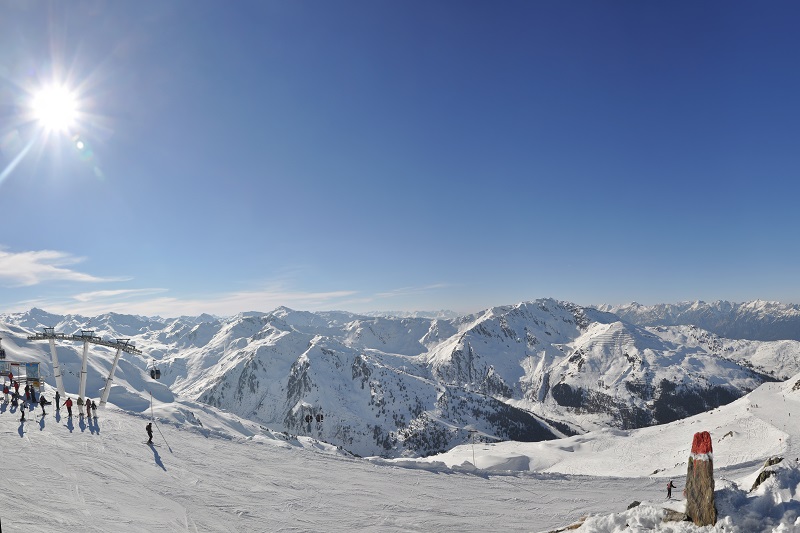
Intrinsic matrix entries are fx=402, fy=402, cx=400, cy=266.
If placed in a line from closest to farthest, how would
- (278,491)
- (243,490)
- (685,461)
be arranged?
(243,490) → (278,491) → (685,461)

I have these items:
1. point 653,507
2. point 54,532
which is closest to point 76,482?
point 54,532

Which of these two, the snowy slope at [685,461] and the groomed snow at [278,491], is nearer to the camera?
the snowy slope at [685,461]

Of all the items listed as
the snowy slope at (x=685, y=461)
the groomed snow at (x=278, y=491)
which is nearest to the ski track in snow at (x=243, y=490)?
the groomed snow at (x=278, y=491)

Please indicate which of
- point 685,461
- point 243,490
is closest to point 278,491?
point 243,490

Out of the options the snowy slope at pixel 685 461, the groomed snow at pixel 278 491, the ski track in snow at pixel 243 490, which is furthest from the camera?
the ski track in snow at pixel 243 490

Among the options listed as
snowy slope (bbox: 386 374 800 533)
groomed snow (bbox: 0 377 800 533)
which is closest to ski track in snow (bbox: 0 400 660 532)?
groomed snow (bbox: 0 377 800 533)

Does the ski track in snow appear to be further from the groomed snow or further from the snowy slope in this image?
the snowy slope

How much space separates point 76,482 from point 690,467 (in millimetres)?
30255

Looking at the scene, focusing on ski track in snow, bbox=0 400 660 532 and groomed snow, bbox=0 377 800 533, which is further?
ski track in snow, bbox=0 400 660 532

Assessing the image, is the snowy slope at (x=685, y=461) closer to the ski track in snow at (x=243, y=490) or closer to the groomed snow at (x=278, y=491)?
the groomed snow at (x=278, y=491)

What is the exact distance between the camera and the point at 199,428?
39500mm

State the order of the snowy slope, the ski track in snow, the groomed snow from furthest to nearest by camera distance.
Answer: the ski track in snow, the groomed snow, the snowy slope

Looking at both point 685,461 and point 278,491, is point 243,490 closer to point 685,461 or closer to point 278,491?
point 278,491

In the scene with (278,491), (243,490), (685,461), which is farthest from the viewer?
(685,461)
